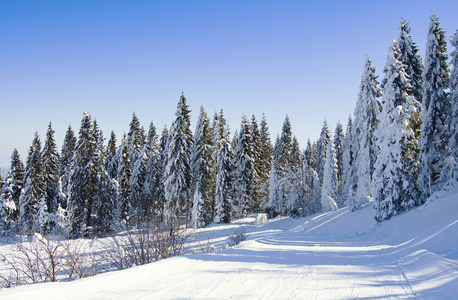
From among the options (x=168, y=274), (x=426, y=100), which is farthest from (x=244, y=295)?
(x=426, y=100)

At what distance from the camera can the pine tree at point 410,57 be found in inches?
890

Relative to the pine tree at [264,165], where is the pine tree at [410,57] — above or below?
above

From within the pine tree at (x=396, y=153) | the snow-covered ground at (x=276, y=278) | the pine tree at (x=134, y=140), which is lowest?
the snow-covered ground at (x=276, y=278)

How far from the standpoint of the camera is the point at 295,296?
4.38 meters

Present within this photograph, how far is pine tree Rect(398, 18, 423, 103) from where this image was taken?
22.6 meters

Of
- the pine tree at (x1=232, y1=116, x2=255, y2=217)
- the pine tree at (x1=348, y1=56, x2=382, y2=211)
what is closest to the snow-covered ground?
the pine tree at (x1=348, y1=56, x2=382, y2=211)

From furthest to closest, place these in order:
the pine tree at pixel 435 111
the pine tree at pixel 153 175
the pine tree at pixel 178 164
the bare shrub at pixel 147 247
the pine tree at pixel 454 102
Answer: the pine tree at pixel 153 175 < the pine tree at pixel 178 164 < the pine tree at pixel 435 111 < the pine tree at pixel 454 102 < the bare shrub at pixel 147 247

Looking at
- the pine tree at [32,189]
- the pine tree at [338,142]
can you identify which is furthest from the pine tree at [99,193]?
the pine tree at [338,142]

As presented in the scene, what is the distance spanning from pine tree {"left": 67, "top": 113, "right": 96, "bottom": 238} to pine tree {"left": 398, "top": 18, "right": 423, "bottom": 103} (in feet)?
97.6

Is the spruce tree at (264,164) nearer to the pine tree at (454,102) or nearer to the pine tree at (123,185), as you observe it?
the pine tree at (123,185)

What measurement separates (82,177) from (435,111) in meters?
32.1

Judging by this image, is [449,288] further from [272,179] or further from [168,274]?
[272,179]

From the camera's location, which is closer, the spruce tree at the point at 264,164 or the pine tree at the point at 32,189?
the pine tree at the point at 32,189

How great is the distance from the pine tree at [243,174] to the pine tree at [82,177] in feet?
56.3
